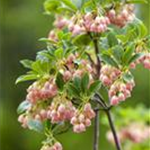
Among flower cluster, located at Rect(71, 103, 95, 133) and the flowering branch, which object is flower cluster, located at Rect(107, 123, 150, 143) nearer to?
the flowering branch

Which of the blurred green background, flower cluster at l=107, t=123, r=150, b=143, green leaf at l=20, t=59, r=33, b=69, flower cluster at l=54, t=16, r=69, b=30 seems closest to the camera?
green leaf at l=20, t=59, r=33, b=69

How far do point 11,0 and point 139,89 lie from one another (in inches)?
103

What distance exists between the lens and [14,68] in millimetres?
8758

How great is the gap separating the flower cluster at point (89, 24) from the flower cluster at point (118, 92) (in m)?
0.19

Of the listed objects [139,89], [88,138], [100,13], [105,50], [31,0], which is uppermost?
[31,0]

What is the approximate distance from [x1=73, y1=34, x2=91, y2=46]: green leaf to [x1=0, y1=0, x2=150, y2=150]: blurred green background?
5.80 meters

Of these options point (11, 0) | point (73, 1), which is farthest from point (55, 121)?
point (11, 0)

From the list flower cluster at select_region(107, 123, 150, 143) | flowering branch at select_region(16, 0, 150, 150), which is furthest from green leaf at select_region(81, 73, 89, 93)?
flower cluster at select_region(107, 123, 150, 143)

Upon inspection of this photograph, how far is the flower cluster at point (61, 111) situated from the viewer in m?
1.65

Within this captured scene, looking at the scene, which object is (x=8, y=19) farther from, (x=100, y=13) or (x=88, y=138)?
(x=100, y=13)

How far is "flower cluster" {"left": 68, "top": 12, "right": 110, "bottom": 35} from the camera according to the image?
1.69 metres

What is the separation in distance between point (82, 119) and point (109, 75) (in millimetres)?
147

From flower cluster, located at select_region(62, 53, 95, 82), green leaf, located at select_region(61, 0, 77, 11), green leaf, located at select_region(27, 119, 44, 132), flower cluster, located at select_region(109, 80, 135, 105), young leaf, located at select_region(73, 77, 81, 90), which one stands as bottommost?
green leaf, located at select_region(27, 119, 44, 132)

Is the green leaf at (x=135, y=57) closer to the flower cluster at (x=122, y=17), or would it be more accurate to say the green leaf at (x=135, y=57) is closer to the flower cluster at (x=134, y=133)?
the flower cluster at (x=122, y=17)
